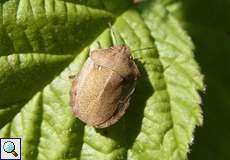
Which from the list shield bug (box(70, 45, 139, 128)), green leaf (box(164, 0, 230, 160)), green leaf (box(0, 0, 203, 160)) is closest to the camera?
green leaf (box(0, 0, 203, 160))

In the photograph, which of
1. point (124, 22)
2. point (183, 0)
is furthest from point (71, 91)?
point (183, 0)

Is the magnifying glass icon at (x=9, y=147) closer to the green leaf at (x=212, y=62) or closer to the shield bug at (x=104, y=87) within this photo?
the shield bug at (x=104, y=87)

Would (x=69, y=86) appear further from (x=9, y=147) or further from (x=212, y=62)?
(x=212, y=62)

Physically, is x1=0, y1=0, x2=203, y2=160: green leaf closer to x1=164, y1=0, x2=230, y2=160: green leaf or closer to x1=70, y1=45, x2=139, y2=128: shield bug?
x1=70, y1=45, x2=139, y2=128: shield bug

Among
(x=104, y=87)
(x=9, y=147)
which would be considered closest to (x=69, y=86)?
(x=104, y=87)

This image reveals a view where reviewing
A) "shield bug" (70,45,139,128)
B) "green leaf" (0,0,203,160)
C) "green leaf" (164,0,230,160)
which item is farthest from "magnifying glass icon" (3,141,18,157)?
"green leaf" (164,0,230,160)

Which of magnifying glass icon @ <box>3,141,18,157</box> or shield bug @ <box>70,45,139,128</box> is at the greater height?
shield bug @ <box>70,45,139,128</box>

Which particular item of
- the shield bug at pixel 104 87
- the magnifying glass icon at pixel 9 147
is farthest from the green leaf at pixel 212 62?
the magnifying glass icon at pixel 9 147
